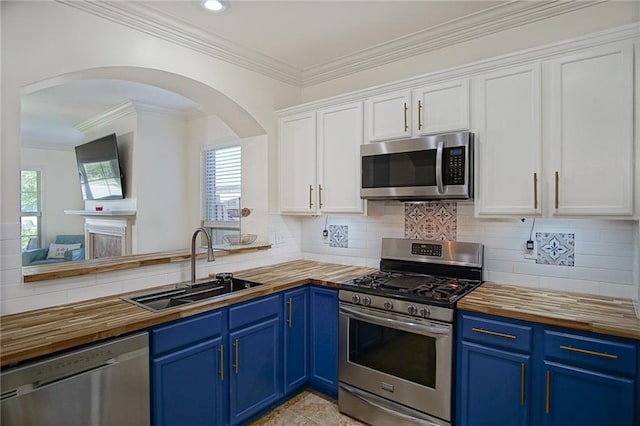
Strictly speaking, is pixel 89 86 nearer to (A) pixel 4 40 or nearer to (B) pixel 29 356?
(A) pixel 4 40

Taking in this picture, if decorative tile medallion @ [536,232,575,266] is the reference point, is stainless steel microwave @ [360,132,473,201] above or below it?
above

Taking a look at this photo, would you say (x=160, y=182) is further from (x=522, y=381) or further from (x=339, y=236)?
(x=522, y=381)

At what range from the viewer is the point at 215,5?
88.9 inches

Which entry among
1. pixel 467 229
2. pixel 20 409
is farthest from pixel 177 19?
pixel 467 229

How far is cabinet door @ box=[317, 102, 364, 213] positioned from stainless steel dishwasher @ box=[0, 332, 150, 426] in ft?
5.57

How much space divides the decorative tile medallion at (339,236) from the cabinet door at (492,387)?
1476mm

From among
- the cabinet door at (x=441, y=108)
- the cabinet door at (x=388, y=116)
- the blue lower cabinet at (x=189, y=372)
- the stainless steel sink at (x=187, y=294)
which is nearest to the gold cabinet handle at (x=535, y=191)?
the cabinet door at (x=441, y=108)

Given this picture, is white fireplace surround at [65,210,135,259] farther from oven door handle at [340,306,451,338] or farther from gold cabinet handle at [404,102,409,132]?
gold cabinet handle at [404,102,409,132]

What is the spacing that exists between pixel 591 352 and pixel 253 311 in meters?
1.84

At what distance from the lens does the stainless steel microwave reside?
2.26 metres

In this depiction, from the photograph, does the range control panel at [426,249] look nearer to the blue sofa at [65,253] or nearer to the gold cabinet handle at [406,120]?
the gold cabinet handle at [406,120]

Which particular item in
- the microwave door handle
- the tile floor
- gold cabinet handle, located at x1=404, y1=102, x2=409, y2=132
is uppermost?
gold cabinet handle, located at x1=404, y1=102, x2=409, y2=132

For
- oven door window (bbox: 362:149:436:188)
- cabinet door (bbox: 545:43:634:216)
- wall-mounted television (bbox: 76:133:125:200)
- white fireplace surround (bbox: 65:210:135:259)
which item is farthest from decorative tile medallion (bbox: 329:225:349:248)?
wall-mounted television (bbox: 76:133:125:200)

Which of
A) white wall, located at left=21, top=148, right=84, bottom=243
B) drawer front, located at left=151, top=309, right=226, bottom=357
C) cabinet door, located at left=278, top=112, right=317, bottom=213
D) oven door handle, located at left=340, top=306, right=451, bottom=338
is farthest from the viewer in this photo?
white wall, located at left=21, top=148, right=84, bottom=243
